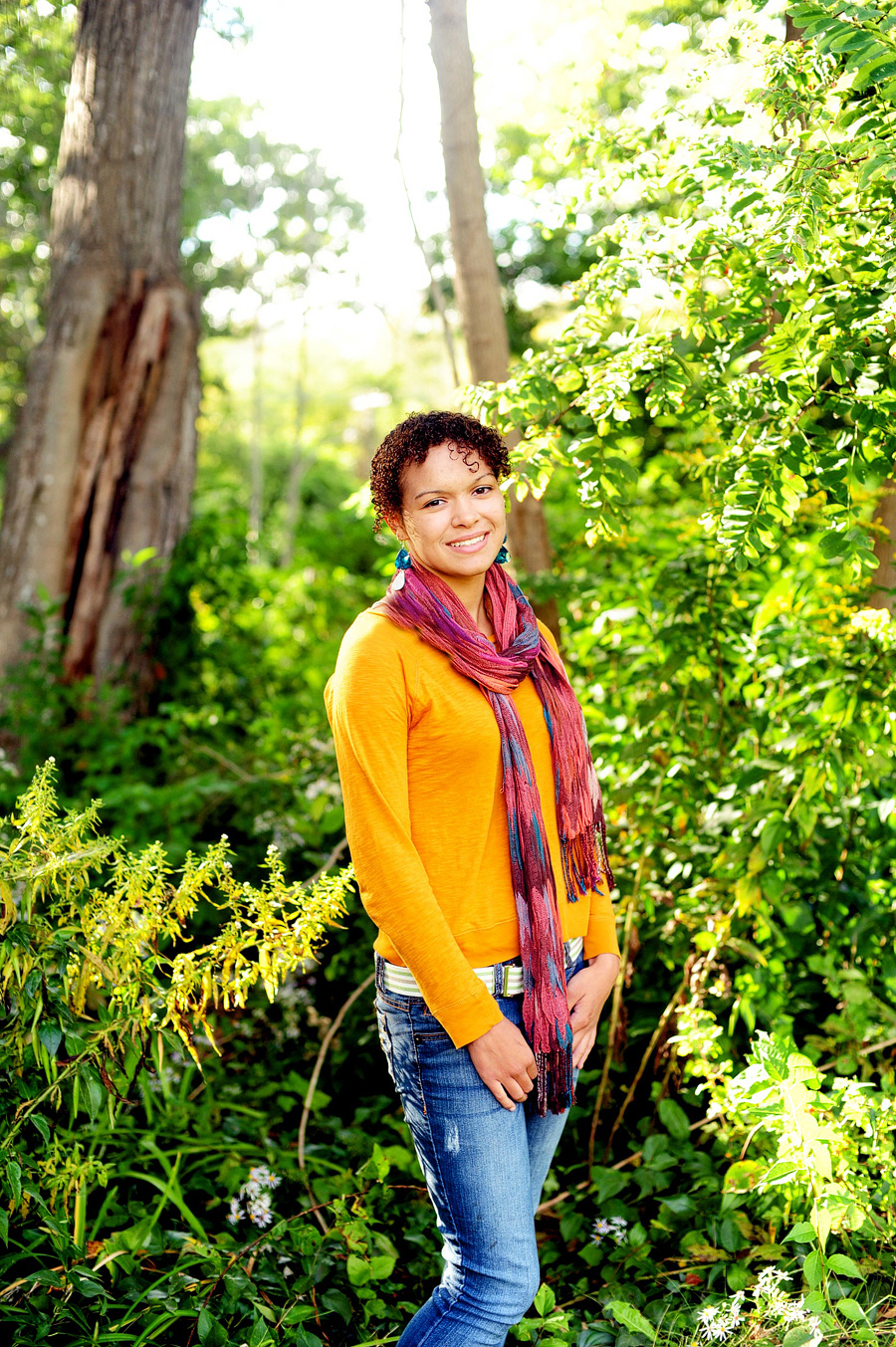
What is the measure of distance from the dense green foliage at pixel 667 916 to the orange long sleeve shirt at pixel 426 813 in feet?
1.42

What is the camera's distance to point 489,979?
1712 millimetres

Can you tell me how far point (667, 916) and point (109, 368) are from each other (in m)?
3.84

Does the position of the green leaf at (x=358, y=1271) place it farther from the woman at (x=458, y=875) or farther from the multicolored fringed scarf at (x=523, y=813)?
the multicolored fringed scarf at (x=523, y=813)

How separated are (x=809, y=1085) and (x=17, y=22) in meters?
7.90

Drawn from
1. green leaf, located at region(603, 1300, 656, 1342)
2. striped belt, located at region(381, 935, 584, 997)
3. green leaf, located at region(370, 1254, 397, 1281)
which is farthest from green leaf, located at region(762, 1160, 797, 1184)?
green leaf, located at region(370, 1254, 397, 1281)

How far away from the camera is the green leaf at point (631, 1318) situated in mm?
2016

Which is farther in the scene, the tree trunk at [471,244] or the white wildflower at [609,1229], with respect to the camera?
the tree trunk at [471,244]

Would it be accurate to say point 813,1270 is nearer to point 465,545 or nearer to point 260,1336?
point 260,1336

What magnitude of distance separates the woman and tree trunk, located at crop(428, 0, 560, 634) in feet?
7.35

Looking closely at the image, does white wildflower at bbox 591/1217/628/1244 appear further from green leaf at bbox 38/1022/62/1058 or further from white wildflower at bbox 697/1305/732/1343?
green leaf at bbox 38/1022/62/1058

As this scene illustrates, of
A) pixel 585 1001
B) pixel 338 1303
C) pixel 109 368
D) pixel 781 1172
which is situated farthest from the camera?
pixel 109 368

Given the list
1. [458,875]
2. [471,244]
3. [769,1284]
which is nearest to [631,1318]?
[769,1284]

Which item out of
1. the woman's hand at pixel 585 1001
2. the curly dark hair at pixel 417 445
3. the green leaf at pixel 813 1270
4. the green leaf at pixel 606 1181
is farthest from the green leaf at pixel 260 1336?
the curly dark hair at pixel 417 445

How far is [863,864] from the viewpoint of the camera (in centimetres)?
291
